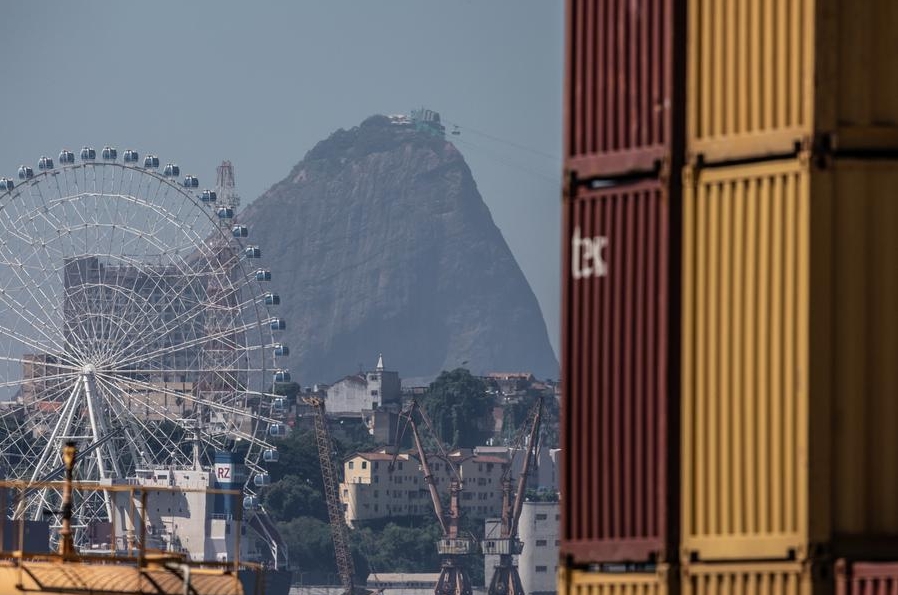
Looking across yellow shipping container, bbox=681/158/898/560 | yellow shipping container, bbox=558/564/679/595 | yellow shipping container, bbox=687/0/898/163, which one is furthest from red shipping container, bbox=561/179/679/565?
yellow shipping container, bbox=687/0/898/163

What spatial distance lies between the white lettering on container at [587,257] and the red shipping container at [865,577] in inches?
201

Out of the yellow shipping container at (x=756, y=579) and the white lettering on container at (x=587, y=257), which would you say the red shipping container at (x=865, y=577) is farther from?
the white lettering on container at (x=587, y=257)

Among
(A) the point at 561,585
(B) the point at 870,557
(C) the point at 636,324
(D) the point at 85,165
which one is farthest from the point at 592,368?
(D) the point at 85,165

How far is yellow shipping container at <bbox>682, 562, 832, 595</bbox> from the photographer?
24.5 m

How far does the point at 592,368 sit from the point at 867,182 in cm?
410

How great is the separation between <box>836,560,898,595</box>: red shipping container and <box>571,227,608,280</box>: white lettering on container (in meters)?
5.11

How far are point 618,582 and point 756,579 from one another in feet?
6.92

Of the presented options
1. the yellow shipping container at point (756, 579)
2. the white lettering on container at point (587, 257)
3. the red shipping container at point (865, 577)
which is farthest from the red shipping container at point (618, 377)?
the red shipping container at point (865, 577)

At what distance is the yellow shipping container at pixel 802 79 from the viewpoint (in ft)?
85.0

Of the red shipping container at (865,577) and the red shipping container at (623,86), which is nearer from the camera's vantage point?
the red shipping container at (865,577)

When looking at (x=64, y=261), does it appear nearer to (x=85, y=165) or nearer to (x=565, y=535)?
(x=85, y=165)

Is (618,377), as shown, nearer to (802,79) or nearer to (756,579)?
(756,579)

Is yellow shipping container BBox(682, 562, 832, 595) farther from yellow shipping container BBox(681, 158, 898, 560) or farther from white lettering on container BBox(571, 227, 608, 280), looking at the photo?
white lettering on container BBox(571, 227, 608, 280)

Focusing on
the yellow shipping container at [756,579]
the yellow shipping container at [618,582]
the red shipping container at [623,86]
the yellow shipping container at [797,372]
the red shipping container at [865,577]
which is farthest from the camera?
the red shipping container at [623,86]
